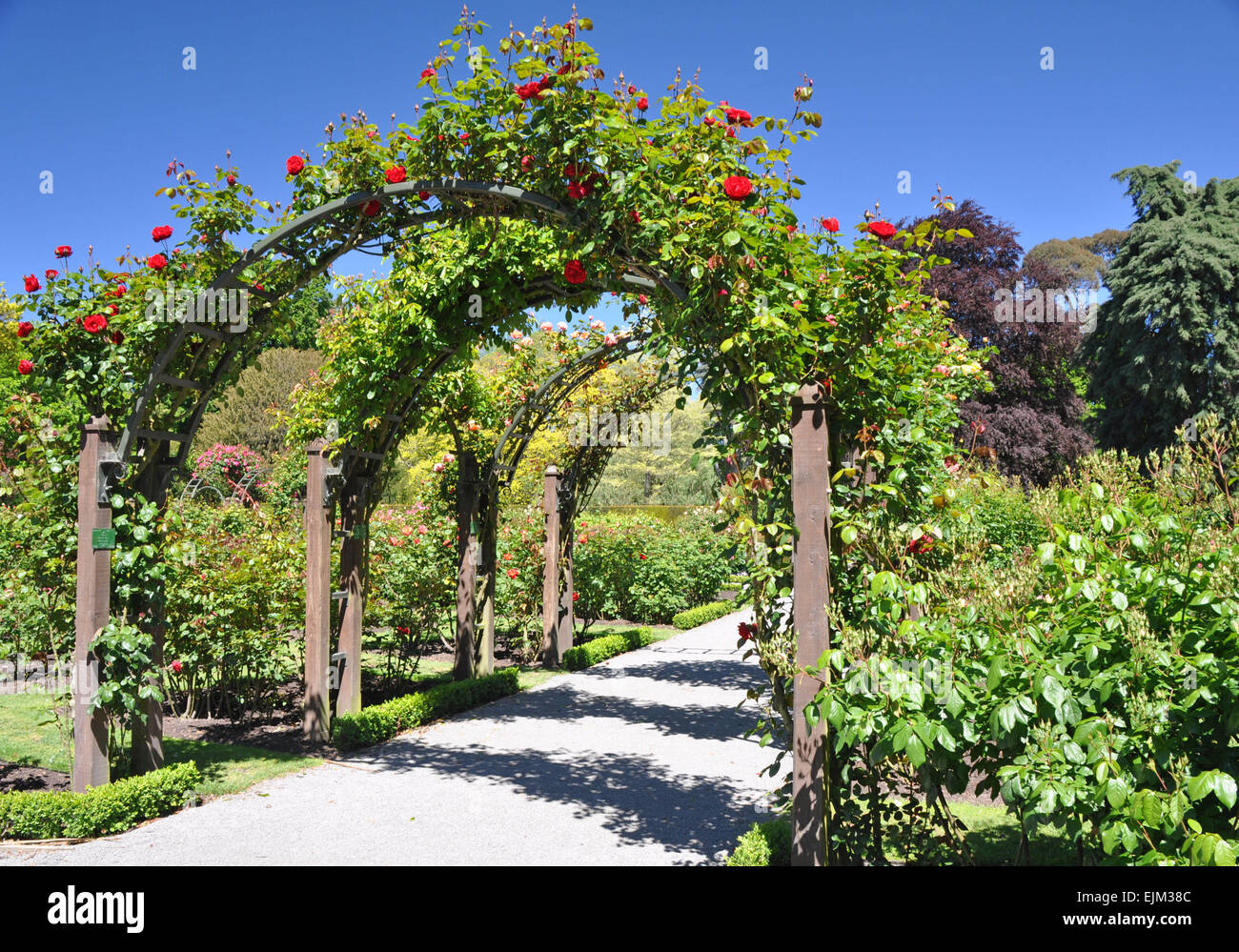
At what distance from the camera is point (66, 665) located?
532 cm

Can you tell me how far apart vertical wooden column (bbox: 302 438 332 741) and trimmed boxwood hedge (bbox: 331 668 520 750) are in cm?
19

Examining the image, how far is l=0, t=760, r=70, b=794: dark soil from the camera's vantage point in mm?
5184

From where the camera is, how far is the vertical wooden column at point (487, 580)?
9023 millimetres

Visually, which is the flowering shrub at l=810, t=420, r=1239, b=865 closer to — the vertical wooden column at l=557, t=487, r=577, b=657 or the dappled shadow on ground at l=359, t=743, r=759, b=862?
the dappled shadow on ground at l=359, t=743, r=759, b=862

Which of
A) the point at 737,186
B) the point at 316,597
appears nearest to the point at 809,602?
the point at 737,186

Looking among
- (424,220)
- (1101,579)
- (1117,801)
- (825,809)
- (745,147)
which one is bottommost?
(825,809)

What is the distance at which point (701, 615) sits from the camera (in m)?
15.0

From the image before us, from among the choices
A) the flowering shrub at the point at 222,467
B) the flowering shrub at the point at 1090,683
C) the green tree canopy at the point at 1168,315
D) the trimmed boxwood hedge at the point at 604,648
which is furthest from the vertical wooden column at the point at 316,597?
the green tree canopy at the point at 1168,315

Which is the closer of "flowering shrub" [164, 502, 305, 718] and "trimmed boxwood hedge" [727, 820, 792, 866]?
"trimmed boxwood hedge" [727, 820, 792, 866]

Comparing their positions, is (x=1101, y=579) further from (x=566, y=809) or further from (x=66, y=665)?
(x=66, y=665)

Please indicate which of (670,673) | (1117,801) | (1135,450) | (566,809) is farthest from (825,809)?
(1135,450)

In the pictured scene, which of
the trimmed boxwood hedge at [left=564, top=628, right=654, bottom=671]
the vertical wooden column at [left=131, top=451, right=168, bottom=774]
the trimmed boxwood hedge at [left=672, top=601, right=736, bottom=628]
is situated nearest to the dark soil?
the vertical wooden column at [left=131, top=451, right=168, bottom=774]

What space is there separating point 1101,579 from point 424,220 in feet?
14.2

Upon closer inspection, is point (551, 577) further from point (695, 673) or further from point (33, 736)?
point (33, 736)
